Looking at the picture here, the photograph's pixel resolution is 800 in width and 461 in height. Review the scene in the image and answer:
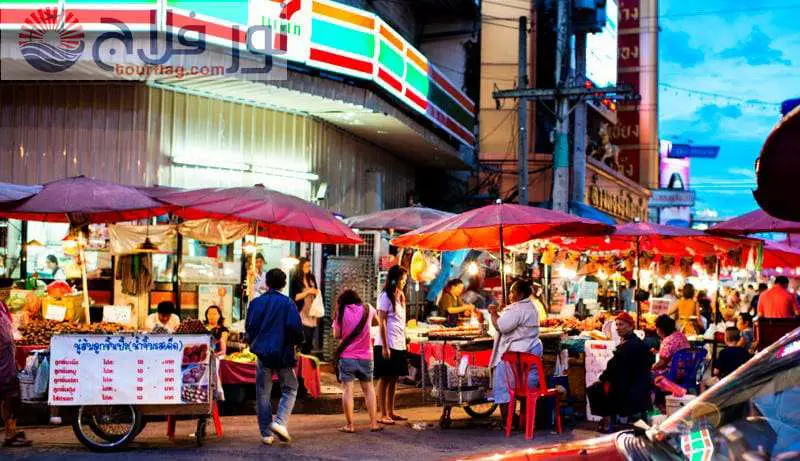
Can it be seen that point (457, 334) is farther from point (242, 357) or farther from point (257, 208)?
point (257, 208)

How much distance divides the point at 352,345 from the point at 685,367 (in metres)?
3.99

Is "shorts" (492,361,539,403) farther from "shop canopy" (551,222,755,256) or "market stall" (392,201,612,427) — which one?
"shop canopy" (551,222,755,256)

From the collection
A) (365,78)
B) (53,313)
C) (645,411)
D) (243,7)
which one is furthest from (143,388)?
(365,78)

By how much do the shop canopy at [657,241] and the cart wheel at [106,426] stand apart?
8127 mm

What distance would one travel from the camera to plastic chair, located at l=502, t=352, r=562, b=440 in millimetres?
11484

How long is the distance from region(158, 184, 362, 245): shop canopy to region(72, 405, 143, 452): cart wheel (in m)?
3.05

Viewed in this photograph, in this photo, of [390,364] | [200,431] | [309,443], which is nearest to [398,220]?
[390,364]

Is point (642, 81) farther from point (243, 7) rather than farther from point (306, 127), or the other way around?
point (243, 7)

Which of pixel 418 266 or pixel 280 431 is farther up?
pixel 418 266

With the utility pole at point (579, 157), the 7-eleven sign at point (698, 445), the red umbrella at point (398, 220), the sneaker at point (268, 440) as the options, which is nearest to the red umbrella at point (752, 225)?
the red umbrella at point (398, 220)

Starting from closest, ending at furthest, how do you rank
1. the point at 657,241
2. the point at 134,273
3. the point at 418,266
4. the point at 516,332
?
the point at 516,332 < the point at 134,273 < the point at 418,266 < the point at 657,241

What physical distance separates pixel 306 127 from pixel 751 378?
51.4 feet

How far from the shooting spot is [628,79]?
152 feet

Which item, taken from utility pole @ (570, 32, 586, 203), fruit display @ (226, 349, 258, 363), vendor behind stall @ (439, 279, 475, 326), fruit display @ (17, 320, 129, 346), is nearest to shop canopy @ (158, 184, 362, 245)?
fruit display @ (17, 320, 129, 346)
